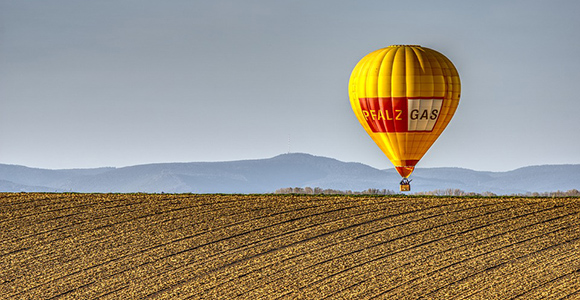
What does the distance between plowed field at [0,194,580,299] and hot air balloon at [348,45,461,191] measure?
518 cm

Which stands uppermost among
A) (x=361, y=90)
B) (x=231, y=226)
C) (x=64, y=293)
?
(x=361, y=90)

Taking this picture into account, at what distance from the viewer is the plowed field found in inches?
997

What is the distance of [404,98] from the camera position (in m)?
39.8

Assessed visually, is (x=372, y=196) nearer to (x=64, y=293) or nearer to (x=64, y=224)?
(x=64, y=224)

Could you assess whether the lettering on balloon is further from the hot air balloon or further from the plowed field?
the plowed field

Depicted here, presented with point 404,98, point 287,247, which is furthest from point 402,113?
point 287,247

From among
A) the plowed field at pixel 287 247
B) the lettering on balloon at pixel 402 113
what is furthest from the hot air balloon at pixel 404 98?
the plowed field at pixel 287 247

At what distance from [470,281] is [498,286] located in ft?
2.76

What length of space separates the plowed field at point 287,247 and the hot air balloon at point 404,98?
5.18 m

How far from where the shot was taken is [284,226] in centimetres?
3158

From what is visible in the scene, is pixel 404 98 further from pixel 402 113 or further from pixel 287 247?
pixel 287 247

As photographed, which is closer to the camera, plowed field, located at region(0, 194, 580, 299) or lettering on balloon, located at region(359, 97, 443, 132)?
plowed field, located at region(0, 194, 580, 299)

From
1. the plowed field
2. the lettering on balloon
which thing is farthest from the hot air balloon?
the plowed field

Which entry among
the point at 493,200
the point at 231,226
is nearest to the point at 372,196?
the point at 493,200
